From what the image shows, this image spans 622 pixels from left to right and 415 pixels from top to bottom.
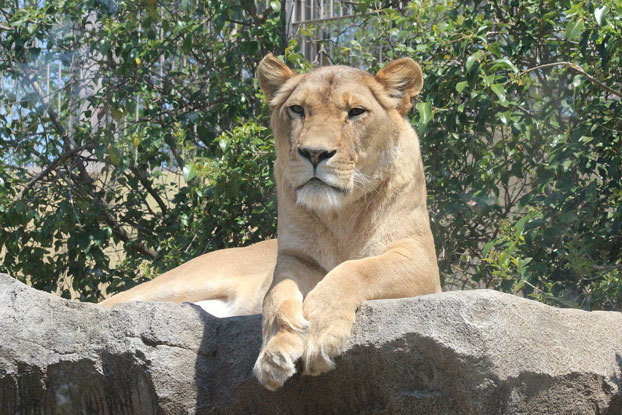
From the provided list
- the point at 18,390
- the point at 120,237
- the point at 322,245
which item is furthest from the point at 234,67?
the point at 18,390

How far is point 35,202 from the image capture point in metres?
6.14

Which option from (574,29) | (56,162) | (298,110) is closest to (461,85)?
(574,29)

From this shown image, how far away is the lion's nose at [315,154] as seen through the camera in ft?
10.2

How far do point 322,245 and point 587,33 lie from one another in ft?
6.89

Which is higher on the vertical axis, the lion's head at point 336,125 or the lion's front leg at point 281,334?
the lion's head at point 336,125

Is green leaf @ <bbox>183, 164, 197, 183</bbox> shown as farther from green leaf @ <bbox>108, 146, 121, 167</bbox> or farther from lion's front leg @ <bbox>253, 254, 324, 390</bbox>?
lion's front leg @ <bbox>253, 254, 324, 390</bbox>

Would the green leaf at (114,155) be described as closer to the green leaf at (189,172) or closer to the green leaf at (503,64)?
the green leaf at (189,172)

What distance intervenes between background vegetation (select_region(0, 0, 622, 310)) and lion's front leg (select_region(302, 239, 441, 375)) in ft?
4.18

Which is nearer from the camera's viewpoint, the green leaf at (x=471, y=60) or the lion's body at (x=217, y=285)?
the green leaf at (x=471, y=60)

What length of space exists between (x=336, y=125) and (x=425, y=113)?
1256 mm

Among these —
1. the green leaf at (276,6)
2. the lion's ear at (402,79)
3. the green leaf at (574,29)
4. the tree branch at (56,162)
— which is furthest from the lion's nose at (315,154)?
the tree branch at (56,162)

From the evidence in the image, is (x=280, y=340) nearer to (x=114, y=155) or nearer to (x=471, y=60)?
(x=471, y=60)

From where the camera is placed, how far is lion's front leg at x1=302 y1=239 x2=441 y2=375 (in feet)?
8.38

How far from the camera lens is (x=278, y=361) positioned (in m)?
2.52
